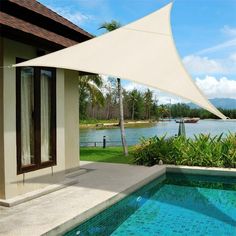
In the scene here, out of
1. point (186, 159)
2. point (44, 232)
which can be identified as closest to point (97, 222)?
point (44, 232)

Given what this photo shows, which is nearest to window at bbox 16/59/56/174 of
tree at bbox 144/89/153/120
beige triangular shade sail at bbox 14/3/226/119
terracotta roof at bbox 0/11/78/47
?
terracotta roof at bbox 0/11/78/47

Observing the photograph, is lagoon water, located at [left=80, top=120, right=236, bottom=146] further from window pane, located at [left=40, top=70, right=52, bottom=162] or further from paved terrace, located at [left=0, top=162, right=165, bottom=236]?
window pane, located at [left=40, top=70, right=52, bottom=162]

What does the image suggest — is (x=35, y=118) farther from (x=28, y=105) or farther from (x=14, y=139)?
(x=14, y=139)

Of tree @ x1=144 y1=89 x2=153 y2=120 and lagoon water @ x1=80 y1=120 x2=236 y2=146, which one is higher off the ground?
tree @ x1=144 y1=89 x2=153 y2=120

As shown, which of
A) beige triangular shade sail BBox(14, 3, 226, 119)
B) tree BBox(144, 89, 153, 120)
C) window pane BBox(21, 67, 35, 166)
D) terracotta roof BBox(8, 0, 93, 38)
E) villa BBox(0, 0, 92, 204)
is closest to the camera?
beige triangular shade sail BBox(14, 3, 226, 119)

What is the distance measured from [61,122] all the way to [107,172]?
2.08 meters

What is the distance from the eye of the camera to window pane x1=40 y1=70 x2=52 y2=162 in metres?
6.74

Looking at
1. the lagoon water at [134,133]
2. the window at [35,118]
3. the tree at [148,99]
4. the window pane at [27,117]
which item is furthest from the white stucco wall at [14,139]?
the tree at [148,99]

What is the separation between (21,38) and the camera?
230 inches

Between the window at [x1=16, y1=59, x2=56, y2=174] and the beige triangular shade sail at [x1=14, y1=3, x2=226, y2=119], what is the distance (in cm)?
115

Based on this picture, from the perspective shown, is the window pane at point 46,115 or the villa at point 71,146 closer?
the villa at point 71,146

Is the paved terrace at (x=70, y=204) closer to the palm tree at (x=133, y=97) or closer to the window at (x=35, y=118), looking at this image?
the window at (x=35, y=118)

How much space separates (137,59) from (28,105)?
228 centimetres

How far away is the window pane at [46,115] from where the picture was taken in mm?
6742
